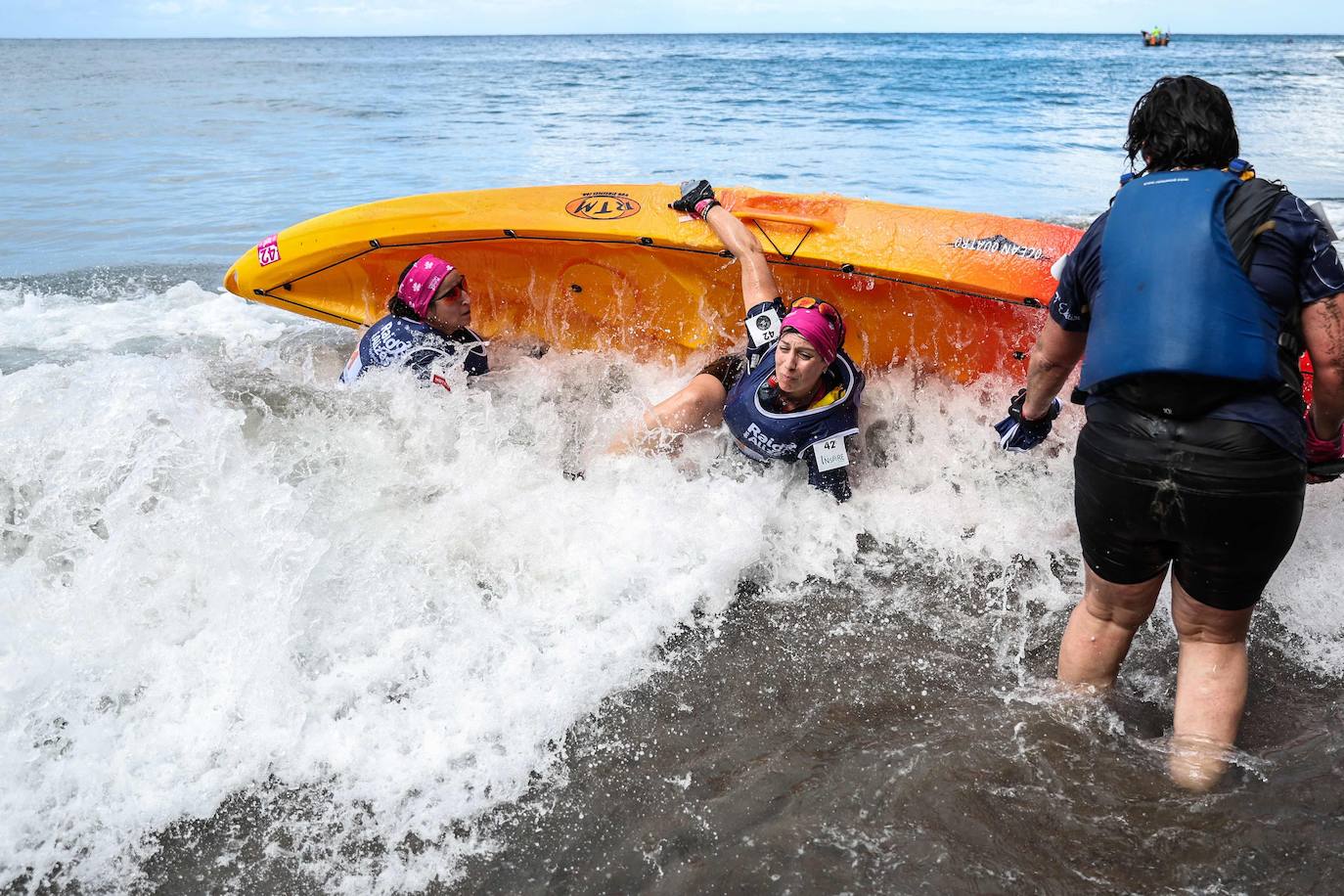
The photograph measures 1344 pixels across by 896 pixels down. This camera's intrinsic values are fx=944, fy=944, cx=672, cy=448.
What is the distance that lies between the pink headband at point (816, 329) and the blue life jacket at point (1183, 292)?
1.44m

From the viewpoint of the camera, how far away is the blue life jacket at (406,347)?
13.7 feet

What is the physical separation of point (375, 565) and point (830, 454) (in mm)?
1756

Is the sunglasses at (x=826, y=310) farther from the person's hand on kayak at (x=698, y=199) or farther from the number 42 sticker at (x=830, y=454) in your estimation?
the person's hand on kayak at (x=698, y=199)

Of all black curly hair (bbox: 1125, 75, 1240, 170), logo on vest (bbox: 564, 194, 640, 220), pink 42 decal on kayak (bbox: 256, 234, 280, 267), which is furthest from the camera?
pink 42 decal on kayak (bbox: 256, 234, 280, 267)

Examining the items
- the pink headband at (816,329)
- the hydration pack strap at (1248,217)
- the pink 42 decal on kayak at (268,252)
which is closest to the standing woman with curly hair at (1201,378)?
the hydration pack strap at (1248,217)

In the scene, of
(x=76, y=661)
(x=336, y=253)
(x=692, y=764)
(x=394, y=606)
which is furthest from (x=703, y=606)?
(x=336, y=253)

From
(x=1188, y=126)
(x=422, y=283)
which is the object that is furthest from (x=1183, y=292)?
(x=422, y=283)

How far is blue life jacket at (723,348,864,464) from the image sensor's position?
3695 mm

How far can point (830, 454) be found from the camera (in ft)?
12.2

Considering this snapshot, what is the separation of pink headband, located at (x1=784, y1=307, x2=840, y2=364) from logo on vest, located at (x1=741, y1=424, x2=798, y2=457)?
0.39 m

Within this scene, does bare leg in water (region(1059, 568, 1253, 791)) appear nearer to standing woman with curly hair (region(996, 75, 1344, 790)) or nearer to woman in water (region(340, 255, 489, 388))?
standing woman with curly hair (region(996, 75, 1344, 790))

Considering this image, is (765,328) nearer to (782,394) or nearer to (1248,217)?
(782,394)

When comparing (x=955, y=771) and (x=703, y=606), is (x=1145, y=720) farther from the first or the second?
(x=703, y=606)

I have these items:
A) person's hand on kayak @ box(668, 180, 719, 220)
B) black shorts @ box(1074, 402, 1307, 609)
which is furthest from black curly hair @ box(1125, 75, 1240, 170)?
person's hand on kayak @ box(668, 180, 719, 220)
